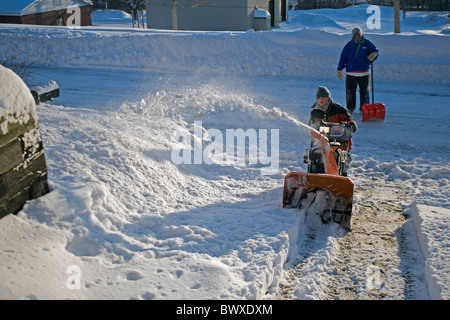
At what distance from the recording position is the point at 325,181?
184 inches

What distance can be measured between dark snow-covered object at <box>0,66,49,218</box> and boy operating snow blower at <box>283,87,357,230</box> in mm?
2717

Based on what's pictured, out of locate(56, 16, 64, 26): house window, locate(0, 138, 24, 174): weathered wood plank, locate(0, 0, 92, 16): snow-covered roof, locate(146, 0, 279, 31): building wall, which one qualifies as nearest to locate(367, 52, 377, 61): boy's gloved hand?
locate(0, 138, 24, 174): weathered wood plank

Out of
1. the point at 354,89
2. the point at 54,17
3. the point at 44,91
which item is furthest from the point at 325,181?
the point at 54,17

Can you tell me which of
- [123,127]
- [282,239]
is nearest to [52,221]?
[282,239]

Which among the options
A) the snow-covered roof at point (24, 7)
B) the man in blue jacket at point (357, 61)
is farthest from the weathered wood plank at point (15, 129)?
the snow-covered roof at point (24, 7)

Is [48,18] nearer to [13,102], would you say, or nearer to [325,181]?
[13,102]

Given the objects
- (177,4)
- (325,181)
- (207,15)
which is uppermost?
(177,4)

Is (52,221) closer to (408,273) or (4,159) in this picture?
(4,159)

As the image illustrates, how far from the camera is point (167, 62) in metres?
14.7

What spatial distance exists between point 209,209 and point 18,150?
7.26 ft

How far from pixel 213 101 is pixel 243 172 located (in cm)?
365

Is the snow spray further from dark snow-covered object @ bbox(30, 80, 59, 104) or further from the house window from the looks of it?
the house window

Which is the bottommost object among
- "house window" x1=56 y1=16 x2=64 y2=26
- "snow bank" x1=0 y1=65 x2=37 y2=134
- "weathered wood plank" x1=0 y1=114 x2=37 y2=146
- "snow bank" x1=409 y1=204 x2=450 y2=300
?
"snow bank" x1=409 y1=204 x2=450 y2=300

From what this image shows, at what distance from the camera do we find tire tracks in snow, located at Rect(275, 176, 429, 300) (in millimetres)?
3793
